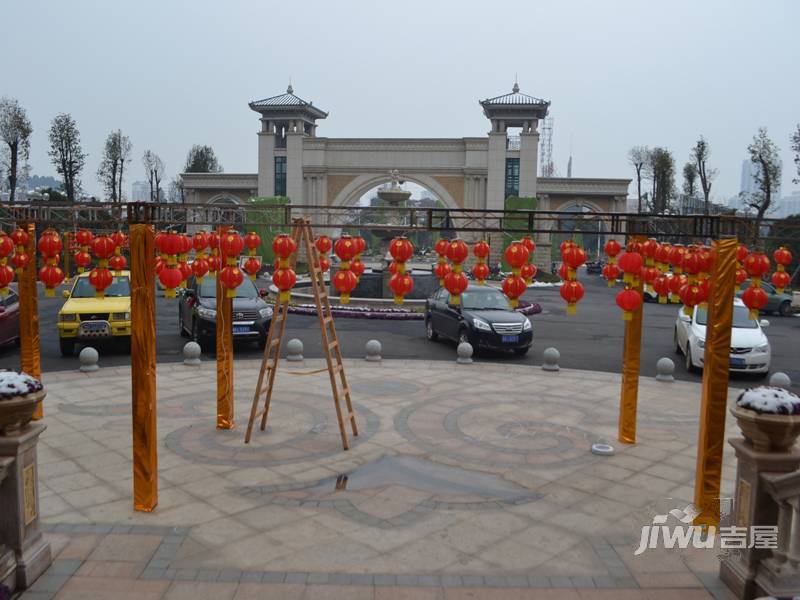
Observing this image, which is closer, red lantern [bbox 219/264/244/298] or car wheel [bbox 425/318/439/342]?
red lantern [bbox 219/264/244/298]

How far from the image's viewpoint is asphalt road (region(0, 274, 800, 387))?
1417 centimetres

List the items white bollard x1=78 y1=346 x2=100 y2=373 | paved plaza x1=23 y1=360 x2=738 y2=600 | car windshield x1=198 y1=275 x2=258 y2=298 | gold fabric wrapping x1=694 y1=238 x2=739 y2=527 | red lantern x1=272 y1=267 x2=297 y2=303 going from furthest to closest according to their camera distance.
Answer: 1. car windshield x1=198 y1=275 x2=258 y2=298
2. white bollard x1=78 y1=346 x2=100 y2=373
3. red lantern x1=272 y1=267 x2=297 y2=303
4. gold fabric wrapping x1=694 y1=238 x2=739 y2=527
5. paved plaza x1=23 y1=360 x2=738 y2=600

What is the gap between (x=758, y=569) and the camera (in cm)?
480

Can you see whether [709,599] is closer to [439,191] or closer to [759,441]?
[759,441]

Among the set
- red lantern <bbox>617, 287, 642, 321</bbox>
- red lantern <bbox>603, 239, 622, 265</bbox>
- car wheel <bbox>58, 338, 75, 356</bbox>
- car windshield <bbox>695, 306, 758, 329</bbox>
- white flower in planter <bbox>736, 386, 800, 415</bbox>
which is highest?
red lantern <bbox>603, 239, 622, 265</bbox>

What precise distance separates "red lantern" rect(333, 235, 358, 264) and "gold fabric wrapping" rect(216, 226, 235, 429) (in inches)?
58.2

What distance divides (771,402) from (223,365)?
6.47m

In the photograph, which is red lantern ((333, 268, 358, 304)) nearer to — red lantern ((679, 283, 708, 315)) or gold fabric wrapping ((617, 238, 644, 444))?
gold fabric wrapping ((617, 238, 644, 444))

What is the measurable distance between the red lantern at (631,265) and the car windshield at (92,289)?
37.7 ft

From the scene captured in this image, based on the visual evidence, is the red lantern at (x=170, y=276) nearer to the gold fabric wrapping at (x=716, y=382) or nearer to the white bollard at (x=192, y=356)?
the white bollard at (x=192, y=356)

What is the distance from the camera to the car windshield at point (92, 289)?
15008 millimetres

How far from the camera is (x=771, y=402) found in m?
4.78

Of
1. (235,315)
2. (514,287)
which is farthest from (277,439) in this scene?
(235,315)

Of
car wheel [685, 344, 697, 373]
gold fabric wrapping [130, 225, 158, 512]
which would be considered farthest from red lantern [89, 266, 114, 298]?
car wheel [685, 344, 697, 373]
